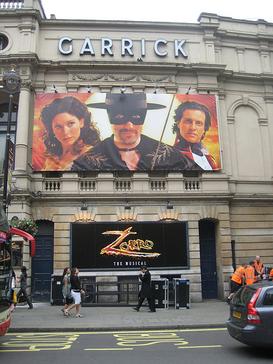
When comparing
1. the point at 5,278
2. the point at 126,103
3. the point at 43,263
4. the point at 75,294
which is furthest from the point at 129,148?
the point at 5,278

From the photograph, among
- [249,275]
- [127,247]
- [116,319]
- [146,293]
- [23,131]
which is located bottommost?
[116,319]

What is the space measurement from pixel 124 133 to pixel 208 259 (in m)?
8.69

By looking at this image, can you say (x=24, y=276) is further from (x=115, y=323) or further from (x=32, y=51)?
(x=32, y=51)

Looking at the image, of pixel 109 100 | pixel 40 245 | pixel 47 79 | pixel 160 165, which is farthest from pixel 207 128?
pixel 40 245

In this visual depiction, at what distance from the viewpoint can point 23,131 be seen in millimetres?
23812

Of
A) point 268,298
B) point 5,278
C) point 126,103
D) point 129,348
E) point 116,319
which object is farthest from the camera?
point 126,103

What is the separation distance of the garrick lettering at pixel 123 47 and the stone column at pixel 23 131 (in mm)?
3753

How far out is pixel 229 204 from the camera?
24797 mm

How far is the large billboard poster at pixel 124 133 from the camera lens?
79.1 feet

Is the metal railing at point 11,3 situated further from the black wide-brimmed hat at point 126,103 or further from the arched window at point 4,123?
the black wide-brimmed hat at point 126,103

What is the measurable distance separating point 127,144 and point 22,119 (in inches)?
238

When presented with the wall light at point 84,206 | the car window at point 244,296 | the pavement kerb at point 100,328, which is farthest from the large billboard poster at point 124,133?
the car window at point 244,296

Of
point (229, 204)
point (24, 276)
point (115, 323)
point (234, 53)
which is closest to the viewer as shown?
point (115, 323)

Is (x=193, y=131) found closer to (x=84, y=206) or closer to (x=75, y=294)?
(x=84, y=206)
